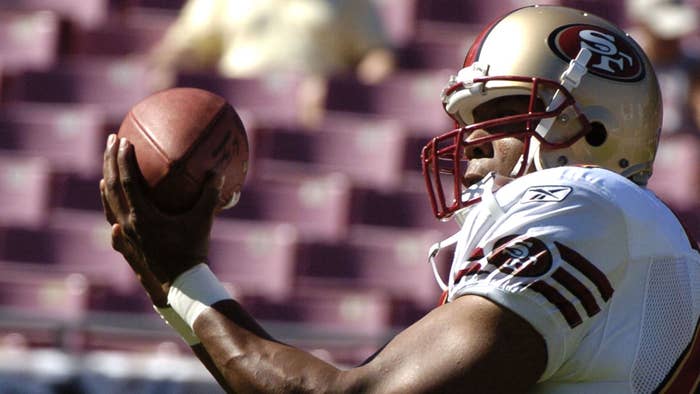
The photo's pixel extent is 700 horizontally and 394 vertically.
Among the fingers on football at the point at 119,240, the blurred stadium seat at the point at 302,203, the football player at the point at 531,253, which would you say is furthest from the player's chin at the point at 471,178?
the blurred stadium seat at the point at 302,203

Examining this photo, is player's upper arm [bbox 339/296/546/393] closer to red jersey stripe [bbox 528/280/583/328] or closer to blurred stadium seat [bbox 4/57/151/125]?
red jersey stripe [bbox 528/280/583/328]

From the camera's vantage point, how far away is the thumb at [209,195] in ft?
6.69

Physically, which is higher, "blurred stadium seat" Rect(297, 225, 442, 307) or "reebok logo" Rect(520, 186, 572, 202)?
"reebok logo" Rect(520, 186, 572, 202)

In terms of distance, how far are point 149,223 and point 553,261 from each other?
57 centimetres

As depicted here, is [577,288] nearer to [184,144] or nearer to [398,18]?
[184,144]

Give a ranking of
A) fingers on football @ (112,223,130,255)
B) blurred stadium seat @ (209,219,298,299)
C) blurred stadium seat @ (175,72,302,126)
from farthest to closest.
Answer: blurred stadium seat @ (175,72,302,126)
blurred stadium seat @ (209,219,298,299)
fingers on football @ (112,223,130,255)

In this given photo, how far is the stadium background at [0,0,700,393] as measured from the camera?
527 cm

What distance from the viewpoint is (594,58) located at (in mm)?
2215

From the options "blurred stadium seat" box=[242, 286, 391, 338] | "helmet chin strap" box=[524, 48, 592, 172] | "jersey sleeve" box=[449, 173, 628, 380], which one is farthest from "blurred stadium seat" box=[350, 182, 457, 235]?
"jersey sleeve" box=[449, 173, 628, 380]

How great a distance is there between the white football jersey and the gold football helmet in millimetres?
153

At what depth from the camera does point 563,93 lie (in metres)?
2.18

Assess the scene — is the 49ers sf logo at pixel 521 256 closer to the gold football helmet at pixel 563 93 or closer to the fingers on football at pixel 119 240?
the gold football helmet at pixel 563 93

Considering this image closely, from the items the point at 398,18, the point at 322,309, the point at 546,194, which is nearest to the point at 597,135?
the point at 546,194

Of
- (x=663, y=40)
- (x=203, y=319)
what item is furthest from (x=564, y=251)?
(x=663, y=40)
